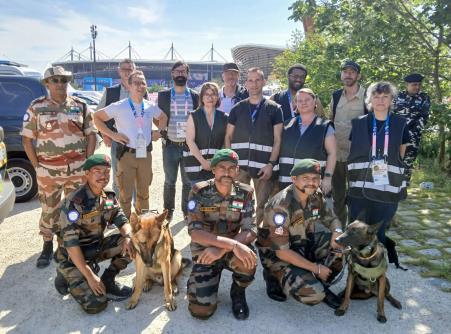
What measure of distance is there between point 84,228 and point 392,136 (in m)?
2.92

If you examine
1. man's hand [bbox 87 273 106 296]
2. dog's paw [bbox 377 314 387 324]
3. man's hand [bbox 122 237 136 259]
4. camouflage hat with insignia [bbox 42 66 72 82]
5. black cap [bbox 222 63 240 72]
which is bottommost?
dog's paw [bbox 377 314 387 324]

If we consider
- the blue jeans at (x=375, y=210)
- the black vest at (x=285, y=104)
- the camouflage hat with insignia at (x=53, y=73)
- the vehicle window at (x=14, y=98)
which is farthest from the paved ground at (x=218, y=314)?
the vehicle window at (x=14, y=98)

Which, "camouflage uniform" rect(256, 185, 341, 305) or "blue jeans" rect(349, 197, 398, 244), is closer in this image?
"camouflage uniform" rect(256, 185, 341, 305)

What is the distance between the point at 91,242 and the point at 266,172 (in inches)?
75.5

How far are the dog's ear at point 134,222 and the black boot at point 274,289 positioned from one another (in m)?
1.28

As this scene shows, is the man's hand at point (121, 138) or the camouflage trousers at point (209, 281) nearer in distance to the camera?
the camouflage trousers at point (209, 281)

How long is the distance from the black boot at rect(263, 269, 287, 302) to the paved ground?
60 millimetres

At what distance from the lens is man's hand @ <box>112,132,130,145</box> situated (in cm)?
409

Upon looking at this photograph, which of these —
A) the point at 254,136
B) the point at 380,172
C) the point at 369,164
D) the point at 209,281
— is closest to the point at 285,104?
the point at 254,136

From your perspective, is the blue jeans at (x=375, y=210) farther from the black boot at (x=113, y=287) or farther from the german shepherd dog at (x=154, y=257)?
the black boot at (x=113, y=287)

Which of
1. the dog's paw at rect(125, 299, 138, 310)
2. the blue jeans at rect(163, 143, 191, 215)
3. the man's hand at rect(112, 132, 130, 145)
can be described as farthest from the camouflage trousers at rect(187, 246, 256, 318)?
the blue jeans at rect(163, 143, 191, 215)

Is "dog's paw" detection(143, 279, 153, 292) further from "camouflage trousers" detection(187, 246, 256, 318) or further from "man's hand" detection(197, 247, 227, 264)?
"man's hand" detection(197, 247, 227, 264)

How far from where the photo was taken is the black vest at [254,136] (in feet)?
13.2

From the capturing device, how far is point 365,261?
2889mm
